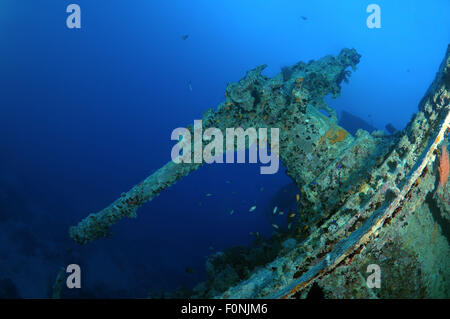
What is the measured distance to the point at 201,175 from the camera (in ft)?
119

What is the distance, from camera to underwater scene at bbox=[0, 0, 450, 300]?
8.54ft

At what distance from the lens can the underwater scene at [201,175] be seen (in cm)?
260

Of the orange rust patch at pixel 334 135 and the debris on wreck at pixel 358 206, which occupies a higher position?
the orange rust patch at pixel 334 135

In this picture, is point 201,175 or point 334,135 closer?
point 334,135

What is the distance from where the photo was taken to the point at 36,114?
1703 inches
